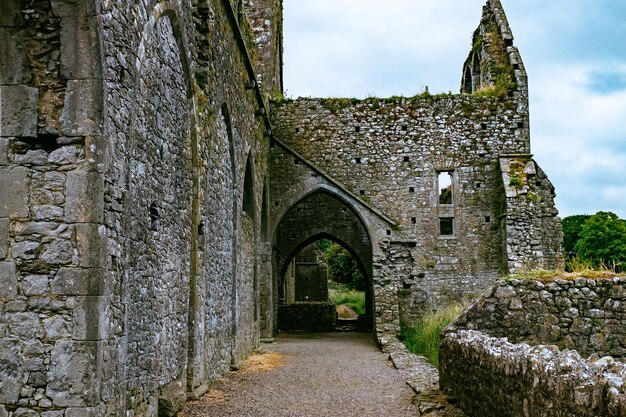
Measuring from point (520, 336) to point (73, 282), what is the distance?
5.06 meters

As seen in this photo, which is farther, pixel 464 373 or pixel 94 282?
pixel 464 373

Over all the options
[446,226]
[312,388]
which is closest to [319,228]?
[446,226]

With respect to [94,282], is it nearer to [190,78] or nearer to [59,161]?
[59,161]

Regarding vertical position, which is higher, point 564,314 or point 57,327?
point 57,327

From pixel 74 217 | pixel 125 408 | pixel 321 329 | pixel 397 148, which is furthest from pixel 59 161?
pixel 321 329

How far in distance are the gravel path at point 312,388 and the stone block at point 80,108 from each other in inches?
146

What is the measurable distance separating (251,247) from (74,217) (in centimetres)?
983

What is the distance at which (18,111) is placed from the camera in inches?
179

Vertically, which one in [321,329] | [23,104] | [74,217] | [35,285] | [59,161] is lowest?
[321,329]

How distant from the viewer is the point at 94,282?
4.43 meters

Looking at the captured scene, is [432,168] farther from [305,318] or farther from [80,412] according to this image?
[80,412]

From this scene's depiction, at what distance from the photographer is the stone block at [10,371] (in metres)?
4.29

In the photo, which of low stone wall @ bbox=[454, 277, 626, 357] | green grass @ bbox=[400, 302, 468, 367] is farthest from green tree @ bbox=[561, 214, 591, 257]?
low stone wall @ bbox=[454, 277, 626, 357]

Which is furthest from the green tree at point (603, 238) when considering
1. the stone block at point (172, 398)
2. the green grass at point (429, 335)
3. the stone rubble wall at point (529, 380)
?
the stone block at point (172, 398)
